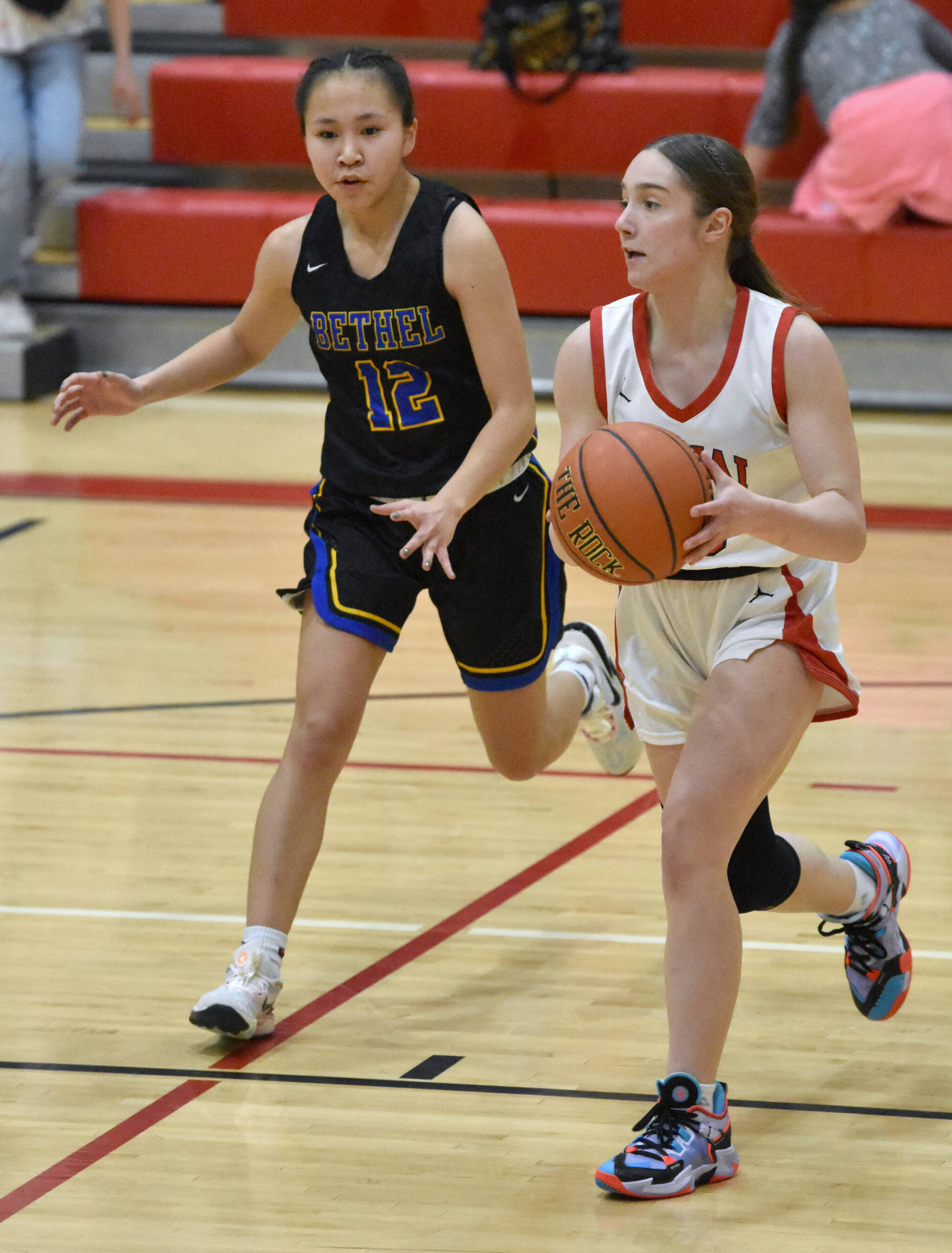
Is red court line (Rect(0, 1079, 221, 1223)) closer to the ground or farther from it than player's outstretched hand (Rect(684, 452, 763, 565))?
closer to the ground

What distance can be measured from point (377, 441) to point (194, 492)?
4278mm

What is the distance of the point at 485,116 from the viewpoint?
967cm

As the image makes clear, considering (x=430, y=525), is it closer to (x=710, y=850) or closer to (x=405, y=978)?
(x=710, y=850)

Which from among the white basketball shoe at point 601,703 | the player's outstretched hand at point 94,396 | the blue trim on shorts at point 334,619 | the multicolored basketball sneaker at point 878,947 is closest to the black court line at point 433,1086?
the multicolored basketball sneaker at point 878,947

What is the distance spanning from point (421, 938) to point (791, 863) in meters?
0.89

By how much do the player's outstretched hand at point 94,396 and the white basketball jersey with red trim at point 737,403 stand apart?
93 cm

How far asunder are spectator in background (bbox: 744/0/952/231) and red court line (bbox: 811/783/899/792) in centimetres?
486

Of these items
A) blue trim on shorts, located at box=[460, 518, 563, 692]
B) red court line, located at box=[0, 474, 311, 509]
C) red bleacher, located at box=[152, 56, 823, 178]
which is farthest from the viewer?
red bleacher, located at box=[152, 56, 823, 178]

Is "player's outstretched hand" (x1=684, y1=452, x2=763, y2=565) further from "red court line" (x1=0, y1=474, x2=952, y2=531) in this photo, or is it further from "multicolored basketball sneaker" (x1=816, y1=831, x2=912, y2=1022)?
"red court line" (x1=0, y1=474, x2=952, y2=531)

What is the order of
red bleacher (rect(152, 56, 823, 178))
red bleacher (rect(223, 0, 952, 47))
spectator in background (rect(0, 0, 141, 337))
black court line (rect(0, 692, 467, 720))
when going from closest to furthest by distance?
black court line (rect(0, 692, 467, 720)), spectator in background (rect(0, 0, 141, 337)), red bleacher (rect(152, 56, 823, 178)), red bleacher (rect(223, 0, 952, 47))

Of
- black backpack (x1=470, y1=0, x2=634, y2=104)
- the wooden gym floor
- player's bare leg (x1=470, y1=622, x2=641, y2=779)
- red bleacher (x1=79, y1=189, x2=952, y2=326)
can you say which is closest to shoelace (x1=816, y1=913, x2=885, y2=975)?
the wooden gym floor

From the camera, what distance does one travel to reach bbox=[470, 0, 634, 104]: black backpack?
9.29 meters

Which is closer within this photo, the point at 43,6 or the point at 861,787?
the point at 861,787

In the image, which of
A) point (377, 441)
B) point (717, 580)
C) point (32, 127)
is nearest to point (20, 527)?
point (32, 127)
